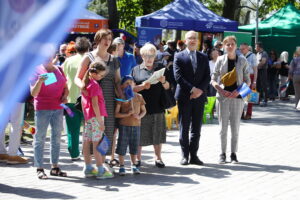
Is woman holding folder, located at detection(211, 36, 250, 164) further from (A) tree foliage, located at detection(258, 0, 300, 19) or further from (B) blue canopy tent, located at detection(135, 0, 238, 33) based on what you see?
(A) tree foliage, located at detection(258, 0, 300, 19)

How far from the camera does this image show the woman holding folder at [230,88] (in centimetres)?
796

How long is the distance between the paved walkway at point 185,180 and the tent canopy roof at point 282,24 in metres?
14.3

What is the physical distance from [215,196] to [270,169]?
1.99 metres

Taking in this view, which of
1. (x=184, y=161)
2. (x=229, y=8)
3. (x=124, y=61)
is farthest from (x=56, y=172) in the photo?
(x=229, y=8)

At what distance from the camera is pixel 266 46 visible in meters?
25.0

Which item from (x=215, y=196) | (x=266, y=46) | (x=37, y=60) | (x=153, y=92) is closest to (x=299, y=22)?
(x=266, y=46)

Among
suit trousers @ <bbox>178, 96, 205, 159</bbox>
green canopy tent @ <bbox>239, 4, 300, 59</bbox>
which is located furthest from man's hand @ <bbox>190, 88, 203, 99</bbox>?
green canopy tent @ <bbox>239, 4, 300, 59</bbox>

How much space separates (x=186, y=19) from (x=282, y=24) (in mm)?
6517

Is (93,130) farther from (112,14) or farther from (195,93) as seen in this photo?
(112,14)

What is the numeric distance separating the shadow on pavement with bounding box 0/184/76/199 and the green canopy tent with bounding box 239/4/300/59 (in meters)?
19.2

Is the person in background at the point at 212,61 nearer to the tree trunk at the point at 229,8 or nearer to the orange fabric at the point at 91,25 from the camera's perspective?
the orange fabric at the point at 91,25

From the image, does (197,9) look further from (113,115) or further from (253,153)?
(113,115)

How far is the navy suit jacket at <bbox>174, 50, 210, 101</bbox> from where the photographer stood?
778cm

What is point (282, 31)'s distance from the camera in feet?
77.0
